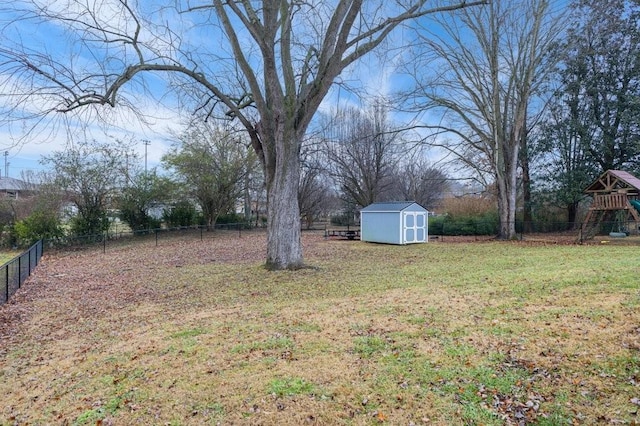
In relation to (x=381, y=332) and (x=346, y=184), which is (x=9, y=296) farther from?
(x=346, y=184)

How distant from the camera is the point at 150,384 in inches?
126

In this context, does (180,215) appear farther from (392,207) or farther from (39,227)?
(392,207)

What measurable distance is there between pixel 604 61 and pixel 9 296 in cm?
2445

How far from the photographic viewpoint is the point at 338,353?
11.7ft

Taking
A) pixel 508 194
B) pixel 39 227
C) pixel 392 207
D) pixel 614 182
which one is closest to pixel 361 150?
pixel 392 207

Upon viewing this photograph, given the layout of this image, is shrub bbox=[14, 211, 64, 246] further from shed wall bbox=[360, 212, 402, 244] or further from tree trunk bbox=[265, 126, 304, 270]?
shed wall bbox=[360, 212, 402, 244]

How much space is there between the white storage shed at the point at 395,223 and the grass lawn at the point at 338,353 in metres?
9.29

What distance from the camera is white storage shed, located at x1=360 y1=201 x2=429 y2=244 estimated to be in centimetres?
A: 1642

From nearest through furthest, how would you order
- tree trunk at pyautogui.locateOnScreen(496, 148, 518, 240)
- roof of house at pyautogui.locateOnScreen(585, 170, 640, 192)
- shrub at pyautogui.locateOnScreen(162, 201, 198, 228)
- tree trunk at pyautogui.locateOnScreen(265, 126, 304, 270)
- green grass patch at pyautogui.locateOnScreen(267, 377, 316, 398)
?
green grass patch at pyautogui.locateOnScreen(267, 377, 316, 398)
tree trunk at pyautogui.locateOnScreen(265, 126, 304, 270)
roof of house at pyautogui.locateOnScreen(585, 170, 640, 192)
tree trunk at pyautogui.locateOnScreen(496, 148, 518, 240)
shrub at pyautogui.locateOnScreen(162, 201, 198, 228)

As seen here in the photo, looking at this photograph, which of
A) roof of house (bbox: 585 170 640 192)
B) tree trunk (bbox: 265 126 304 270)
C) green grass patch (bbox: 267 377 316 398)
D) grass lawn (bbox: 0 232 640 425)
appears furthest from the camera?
roof of house (bbox: 585 170 640 192)

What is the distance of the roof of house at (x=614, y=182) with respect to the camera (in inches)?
528

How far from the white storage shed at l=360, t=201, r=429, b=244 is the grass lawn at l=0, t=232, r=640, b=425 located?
30.5 ft

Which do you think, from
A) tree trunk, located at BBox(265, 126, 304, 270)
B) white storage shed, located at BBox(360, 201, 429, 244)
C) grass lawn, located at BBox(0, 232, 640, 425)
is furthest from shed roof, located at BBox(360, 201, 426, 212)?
grass lawn, located at BBox(0, 232, 640, 425)

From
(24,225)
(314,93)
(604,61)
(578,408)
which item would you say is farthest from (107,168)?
(604,61)
